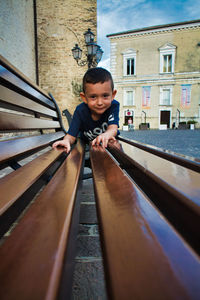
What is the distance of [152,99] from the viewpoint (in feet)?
67.1

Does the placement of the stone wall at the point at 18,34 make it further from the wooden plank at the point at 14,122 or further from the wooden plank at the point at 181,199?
the wooden plank at the point at 181,199

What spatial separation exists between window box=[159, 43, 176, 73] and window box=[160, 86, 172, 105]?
202 cm

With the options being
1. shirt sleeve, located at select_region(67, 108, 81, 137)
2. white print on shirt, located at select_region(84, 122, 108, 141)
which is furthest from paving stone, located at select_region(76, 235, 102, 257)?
white print on shirt, located at select_region(84, 122, 108, 141)

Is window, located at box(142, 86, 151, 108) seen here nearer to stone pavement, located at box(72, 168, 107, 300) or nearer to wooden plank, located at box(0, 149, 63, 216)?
stone pavement, located at box(72, 168, 107, 300)

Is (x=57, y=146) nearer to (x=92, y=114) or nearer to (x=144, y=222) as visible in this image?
(x=92, y=114)

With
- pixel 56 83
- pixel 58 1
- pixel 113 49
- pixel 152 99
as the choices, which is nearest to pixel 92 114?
pixel 56 83

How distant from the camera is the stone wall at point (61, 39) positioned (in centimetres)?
769

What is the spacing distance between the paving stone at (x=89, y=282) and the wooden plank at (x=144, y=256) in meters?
0.42

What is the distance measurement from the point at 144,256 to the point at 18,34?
6.93m

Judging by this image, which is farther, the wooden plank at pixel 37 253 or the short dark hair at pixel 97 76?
the short dark hair at pixel 97 76

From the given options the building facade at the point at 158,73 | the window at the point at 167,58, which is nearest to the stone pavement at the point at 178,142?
the building facade at the point at 158,73

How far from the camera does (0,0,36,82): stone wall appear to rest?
Result: 448cm

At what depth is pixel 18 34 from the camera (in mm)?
5531

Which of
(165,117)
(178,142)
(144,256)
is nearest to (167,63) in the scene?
(165,117)
